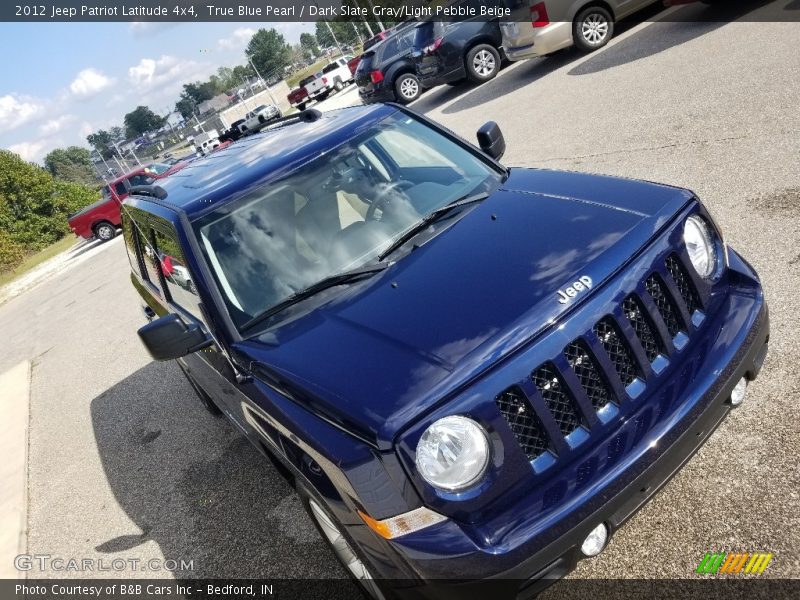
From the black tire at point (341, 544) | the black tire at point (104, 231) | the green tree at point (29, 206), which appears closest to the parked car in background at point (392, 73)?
the black tire at point (104, 231)

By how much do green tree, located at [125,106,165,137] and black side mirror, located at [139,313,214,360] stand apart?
515 ft

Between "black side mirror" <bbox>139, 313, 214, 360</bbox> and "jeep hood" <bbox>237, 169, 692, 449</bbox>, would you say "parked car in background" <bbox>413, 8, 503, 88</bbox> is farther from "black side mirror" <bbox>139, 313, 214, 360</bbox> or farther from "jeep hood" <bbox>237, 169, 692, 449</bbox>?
"black side mirror" <bbox>139, 313, 214, 360</bbox>

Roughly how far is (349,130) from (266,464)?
2347mm

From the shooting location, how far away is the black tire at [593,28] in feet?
37.9

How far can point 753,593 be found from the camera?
90.0 inches

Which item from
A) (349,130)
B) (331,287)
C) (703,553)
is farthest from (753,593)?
(349,130)

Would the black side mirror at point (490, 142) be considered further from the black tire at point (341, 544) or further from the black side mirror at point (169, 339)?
the black tire at point (341, 544)

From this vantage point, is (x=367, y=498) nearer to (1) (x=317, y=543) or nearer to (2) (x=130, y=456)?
(1) (x=317, y=543)

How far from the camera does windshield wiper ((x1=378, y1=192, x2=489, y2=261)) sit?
303 centimetres

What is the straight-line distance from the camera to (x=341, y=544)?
272cm

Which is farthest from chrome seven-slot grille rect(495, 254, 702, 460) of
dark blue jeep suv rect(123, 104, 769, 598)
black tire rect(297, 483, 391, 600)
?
black tire rect(297, 483, 391, 600)

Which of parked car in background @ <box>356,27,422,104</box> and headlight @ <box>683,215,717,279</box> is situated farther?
parked car in background @ <box>356,27,422,104</box>

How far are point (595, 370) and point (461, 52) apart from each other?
45.4 ft

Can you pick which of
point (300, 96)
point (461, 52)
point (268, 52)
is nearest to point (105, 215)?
point (461, 52)
